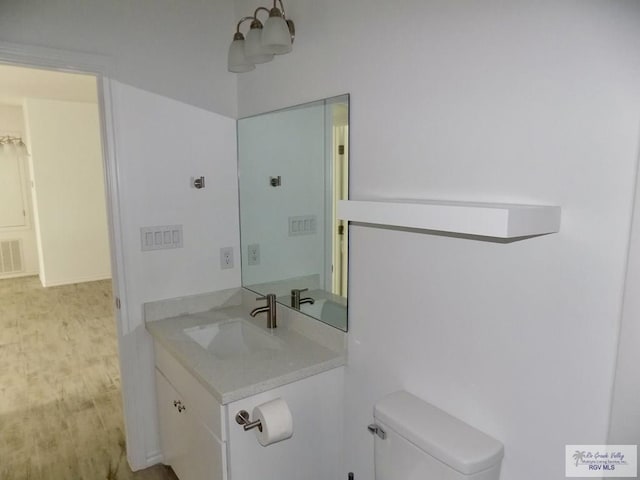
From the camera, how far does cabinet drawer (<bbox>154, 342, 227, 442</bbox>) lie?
155 cm

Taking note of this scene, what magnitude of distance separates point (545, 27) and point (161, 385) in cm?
Answer: 213

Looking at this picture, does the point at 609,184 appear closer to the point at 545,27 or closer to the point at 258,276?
the point at 545,27

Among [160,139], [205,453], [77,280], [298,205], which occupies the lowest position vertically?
[77,280]

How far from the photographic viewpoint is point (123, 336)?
2166mm

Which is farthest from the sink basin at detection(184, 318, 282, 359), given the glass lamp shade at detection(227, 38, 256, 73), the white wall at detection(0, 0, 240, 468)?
the glass lamp shade at detection(227, 38, 256, 73)

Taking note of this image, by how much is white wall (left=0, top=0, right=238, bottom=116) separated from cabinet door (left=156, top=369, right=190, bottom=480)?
1.43m

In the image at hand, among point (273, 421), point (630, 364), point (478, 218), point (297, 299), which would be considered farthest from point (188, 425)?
point (630, 364)

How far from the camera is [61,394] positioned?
311cm

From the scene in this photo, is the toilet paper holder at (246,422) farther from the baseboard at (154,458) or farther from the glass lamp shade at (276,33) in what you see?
the glass lamp shade at (276,33)

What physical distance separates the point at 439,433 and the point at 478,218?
0.68 meters

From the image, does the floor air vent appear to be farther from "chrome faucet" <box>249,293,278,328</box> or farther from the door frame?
"chrome faucet" <box>249,293,278,328</box>

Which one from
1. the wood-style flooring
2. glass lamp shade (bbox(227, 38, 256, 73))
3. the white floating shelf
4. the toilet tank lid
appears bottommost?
the wood-style flooring

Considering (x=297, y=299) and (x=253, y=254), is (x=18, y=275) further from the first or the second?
(x=297, y=299)

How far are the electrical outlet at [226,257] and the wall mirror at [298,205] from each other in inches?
3.0
